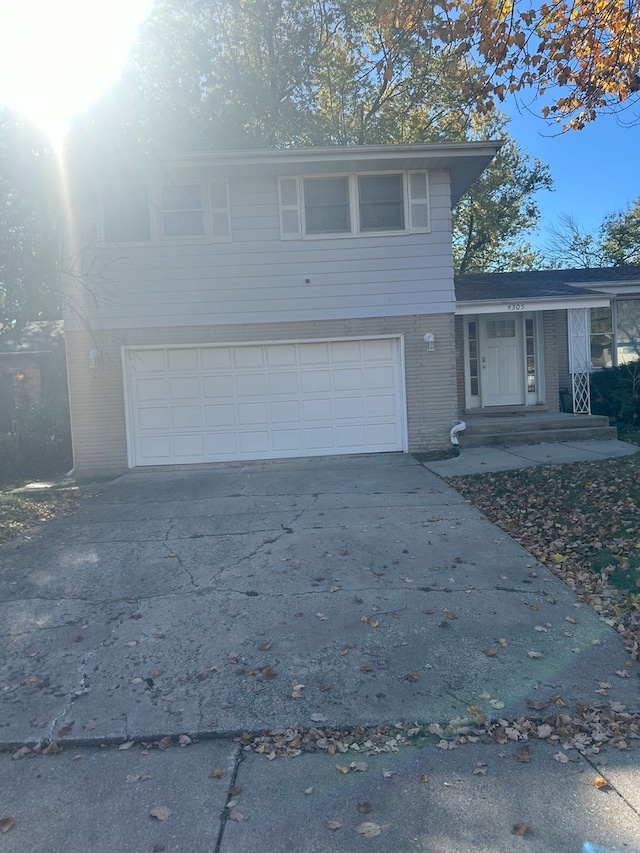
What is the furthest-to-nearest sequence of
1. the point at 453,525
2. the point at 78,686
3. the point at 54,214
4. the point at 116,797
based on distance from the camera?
the point at 54,214 < the point at 453,525 < the point at 78,686 < the point at 116,797

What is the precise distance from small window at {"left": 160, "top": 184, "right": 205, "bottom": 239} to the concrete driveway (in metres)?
6.29

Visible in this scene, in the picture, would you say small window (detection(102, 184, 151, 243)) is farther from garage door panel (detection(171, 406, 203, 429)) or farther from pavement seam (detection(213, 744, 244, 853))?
pavement seam (detection(213, 744, 244, 853))

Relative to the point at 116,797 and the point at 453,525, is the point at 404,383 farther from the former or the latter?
the point at 116,797

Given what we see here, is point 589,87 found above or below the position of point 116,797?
above

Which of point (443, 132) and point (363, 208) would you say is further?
point (443, 132)

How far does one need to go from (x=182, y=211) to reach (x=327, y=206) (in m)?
2.74

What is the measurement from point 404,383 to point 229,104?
12.9 meters

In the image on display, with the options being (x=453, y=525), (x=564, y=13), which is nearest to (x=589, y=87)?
(x=564, y=13)

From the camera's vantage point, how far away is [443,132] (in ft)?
70.0

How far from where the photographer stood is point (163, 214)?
40.9ft

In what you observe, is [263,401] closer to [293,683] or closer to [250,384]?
[250,384]

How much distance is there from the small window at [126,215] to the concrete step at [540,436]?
7326 mm

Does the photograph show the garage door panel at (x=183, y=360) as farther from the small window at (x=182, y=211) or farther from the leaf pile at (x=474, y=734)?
the leaf pile at (x=474, y=734)

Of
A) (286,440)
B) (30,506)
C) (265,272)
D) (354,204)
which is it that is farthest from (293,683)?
(354,204)
